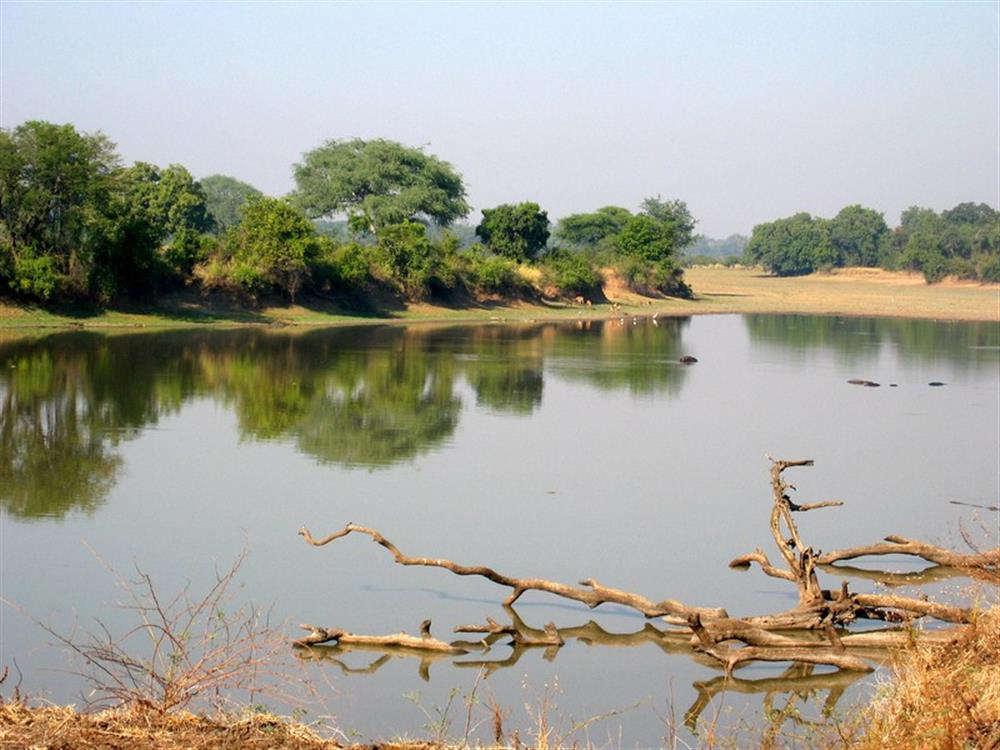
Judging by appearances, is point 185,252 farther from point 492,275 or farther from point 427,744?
point 427,744

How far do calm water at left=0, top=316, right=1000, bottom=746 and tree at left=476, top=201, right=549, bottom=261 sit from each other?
3089cm

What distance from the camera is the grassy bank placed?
555cm

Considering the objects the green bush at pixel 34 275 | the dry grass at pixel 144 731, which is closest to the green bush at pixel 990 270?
the green bush at pixel 34 275

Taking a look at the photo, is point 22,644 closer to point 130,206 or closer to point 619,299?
point 130,206

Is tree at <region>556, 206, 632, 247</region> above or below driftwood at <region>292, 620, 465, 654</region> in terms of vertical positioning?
above

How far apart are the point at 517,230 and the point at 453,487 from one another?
48.3m

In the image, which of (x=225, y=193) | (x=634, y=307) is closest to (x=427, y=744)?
(x=634, y=307)

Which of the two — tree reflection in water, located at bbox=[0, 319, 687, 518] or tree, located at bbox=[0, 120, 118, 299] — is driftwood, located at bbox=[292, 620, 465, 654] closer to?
tree reflection in water, located at bbox=[0, 319, 687, 518]

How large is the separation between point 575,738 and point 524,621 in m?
2.68

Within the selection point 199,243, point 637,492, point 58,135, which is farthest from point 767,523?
point 199,243

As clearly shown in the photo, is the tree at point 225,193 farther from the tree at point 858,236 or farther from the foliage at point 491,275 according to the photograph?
the foliage at point 491,275

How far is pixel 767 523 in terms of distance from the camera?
14367 millimetres

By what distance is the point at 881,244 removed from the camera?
119 metres

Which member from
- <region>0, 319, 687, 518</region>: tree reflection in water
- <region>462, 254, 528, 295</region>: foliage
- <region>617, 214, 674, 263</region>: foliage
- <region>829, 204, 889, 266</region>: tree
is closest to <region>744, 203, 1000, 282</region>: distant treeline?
<region>829, 204, 889, 266</region>: tree
